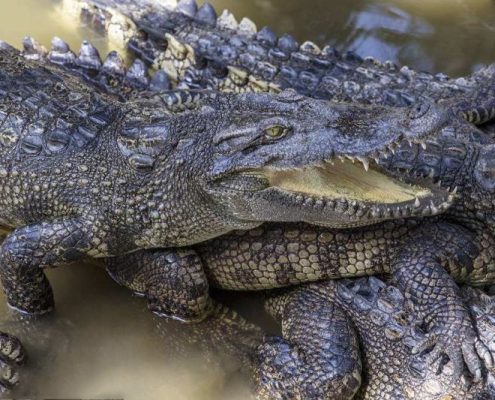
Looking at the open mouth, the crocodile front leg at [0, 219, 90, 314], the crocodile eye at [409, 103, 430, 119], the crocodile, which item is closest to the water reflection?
the crocodile

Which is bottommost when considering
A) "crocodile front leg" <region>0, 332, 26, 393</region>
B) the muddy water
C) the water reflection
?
"crocodile front leg" <region>0, 332, 26, 393</region>

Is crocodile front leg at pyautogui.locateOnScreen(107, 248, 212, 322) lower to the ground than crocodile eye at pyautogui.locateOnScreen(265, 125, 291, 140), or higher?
lower

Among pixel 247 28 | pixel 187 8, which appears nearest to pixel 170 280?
pixel 247 28

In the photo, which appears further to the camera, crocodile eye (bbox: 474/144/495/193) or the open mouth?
crocodile eye (bbox: 474/144/495/193)

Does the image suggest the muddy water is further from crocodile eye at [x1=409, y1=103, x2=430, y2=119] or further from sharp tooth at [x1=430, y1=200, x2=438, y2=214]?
crocodile eye at [x1=409, y1=103, x2=430, y2=119]

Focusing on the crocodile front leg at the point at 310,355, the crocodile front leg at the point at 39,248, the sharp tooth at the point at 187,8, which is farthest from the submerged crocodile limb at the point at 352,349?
the sharp tooth at the point at 187,8

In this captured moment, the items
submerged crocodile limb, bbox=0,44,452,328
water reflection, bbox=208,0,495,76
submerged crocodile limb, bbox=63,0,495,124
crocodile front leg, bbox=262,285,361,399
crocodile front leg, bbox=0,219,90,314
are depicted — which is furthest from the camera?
water reflection, bbox=208,0,495,76

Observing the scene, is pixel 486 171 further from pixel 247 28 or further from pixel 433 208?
pixel 247 28

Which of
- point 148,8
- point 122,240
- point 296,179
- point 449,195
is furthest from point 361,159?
point 148,8

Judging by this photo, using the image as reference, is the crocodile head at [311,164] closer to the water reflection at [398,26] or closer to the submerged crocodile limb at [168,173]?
the submerged crocodile limb at [168,173]
